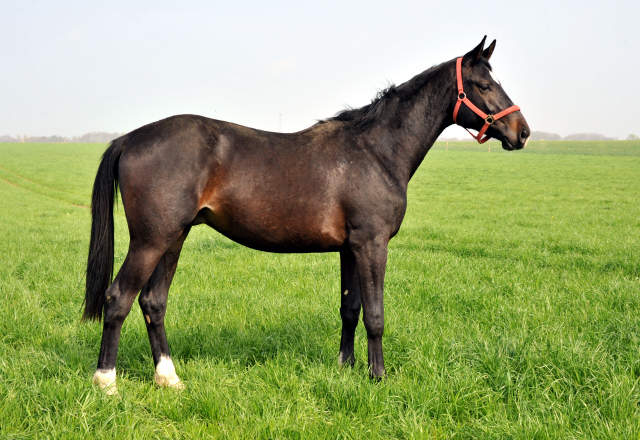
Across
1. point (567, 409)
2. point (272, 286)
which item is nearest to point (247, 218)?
point (567, 409)

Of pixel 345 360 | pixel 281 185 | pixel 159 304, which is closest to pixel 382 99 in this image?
pixel 281 185

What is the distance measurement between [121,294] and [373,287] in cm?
204

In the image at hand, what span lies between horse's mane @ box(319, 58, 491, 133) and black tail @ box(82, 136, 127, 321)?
2016 mm

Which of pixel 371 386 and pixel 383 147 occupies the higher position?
pixel 383 147

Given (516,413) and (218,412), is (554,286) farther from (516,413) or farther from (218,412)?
(218,412)

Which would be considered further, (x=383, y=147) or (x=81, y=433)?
(x=383, y=147)

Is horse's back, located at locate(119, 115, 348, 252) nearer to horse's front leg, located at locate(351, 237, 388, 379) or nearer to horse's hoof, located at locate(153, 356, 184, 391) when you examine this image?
horse's front leg, located at locate(351, 237, 388, 379)

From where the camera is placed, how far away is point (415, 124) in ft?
13.5

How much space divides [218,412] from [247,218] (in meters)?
1.48

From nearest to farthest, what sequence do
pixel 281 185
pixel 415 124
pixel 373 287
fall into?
1. pixel 281 185
2. pixel 373 287
3. pixel 415 124

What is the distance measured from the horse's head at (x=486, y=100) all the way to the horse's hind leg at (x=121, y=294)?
2.91 m

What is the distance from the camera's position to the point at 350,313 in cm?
429

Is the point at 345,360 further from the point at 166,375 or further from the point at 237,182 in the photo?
the point at 237,182

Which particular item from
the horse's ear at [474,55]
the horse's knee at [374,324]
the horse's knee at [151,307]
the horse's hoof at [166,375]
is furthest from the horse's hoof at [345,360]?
the horse's ear at [474,55]
